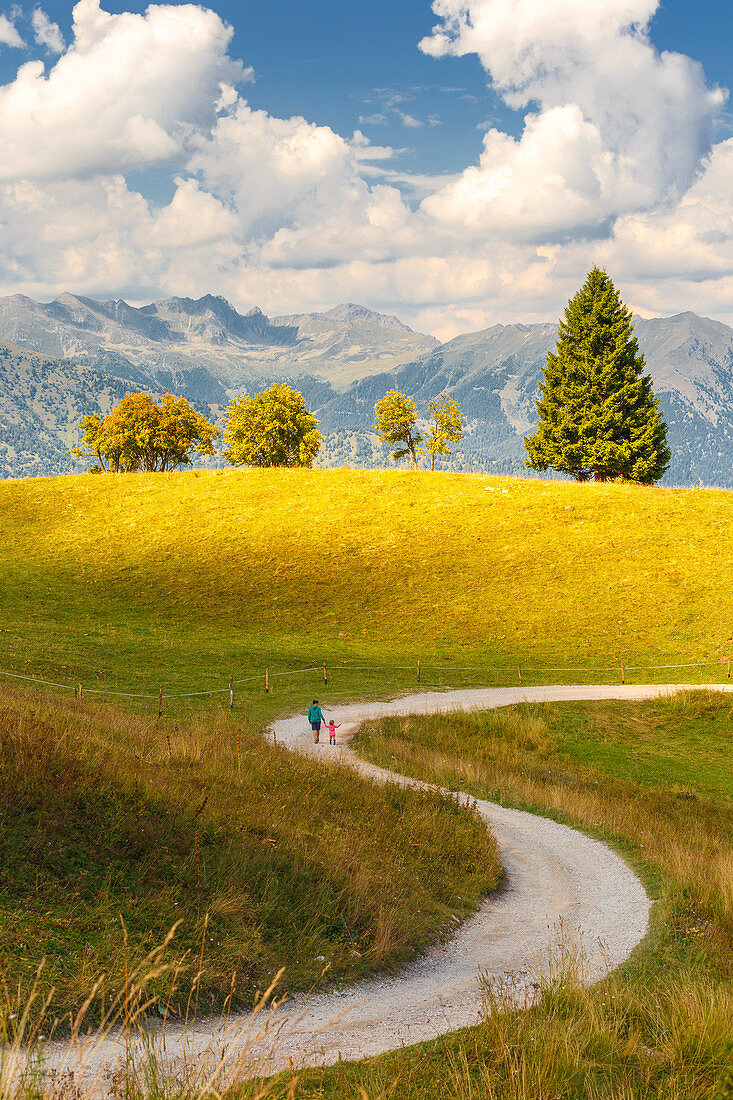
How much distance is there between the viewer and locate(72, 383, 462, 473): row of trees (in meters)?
92.6

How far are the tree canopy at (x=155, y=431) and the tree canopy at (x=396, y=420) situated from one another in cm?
2207

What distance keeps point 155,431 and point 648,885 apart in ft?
292

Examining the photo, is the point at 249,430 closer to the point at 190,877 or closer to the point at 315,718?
the point at 315,718

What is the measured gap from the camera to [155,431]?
94.1 m

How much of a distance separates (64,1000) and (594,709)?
29.8 m

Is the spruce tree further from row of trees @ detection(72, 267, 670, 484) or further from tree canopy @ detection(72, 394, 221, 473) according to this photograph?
tree canopy @ detection(72, 394, 221, 473)

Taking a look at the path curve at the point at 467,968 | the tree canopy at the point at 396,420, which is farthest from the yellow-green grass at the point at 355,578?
the path curve at the point at 467,968

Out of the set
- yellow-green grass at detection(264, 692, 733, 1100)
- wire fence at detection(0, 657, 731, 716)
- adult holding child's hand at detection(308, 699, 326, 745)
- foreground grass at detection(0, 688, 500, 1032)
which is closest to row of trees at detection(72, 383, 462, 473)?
wire fence at detection(0, 657, 731, 716)

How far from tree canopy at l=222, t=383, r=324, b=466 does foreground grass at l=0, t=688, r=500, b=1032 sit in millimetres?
83302

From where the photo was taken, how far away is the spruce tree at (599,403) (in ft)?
236

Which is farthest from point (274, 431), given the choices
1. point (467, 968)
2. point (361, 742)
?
point (467, 968)

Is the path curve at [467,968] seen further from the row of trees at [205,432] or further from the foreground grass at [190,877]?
the row of trees at [205,432]

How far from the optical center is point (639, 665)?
4266cm

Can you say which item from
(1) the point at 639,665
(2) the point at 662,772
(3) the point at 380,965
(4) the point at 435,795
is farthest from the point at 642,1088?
(1) the point at 639,665
